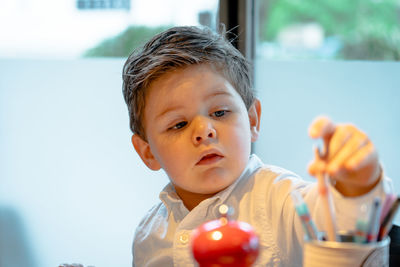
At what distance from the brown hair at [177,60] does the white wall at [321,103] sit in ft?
3.00

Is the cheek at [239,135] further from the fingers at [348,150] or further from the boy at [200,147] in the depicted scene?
the fingers at [348,150]

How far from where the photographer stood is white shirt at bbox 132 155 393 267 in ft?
2.91

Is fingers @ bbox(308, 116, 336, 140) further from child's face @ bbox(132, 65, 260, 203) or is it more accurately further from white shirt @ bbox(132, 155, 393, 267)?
child's face @ bbox(132, 65, 260, 203)

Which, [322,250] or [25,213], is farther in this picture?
[25,213]

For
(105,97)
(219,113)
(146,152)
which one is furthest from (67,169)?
(219,113)

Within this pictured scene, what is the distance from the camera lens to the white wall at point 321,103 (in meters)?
1.83

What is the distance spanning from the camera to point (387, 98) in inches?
72.4

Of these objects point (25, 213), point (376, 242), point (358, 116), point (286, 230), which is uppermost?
point (376, 242)

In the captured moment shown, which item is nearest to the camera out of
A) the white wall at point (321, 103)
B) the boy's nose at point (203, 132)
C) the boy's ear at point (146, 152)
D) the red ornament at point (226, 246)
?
the red ornament at point (226, 246)

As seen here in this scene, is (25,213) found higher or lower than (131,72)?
lower

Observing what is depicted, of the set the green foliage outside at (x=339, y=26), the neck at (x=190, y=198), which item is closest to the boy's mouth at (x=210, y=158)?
the neck at (x=190, y=198)

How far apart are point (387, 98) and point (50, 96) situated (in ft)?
4.08

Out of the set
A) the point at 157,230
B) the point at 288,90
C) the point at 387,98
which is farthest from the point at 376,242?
the point at 288,90

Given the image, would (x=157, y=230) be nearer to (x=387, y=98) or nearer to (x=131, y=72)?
(x=131, y=72)
